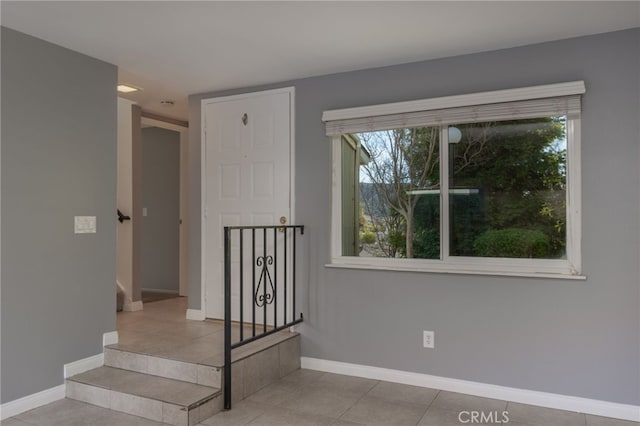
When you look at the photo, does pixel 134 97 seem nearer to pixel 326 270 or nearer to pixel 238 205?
pixel 238 205

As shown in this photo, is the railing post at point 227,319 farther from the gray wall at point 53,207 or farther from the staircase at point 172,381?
the gray wall at point 53,207

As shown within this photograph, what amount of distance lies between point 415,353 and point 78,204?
2.66 metres

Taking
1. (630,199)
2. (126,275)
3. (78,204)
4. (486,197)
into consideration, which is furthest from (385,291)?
(126,275)

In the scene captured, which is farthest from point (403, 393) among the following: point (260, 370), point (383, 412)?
point (260, 370)

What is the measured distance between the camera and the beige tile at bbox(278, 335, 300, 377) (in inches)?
134

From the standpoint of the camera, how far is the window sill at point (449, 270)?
287cm

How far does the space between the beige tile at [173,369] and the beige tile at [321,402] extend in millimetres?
623

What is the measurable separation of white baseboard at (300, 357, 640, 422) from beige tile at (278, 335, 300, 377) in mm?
84

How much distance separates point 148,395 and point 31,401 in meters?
0.78

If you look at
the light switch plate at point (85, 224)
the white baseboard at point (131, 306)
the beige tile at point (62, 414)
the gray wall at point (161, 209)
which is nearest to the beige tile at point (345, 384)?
the beige tile at point (62, 414)

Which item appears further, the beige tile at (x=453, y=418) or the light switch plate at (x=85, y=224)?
the light switch plate at (x=85, y=224)

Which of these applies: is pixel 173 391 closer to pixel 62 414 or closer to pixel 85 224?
pixel 62 414

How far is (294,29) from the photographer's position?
273cm

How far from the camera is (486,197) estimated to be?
10.3ft
